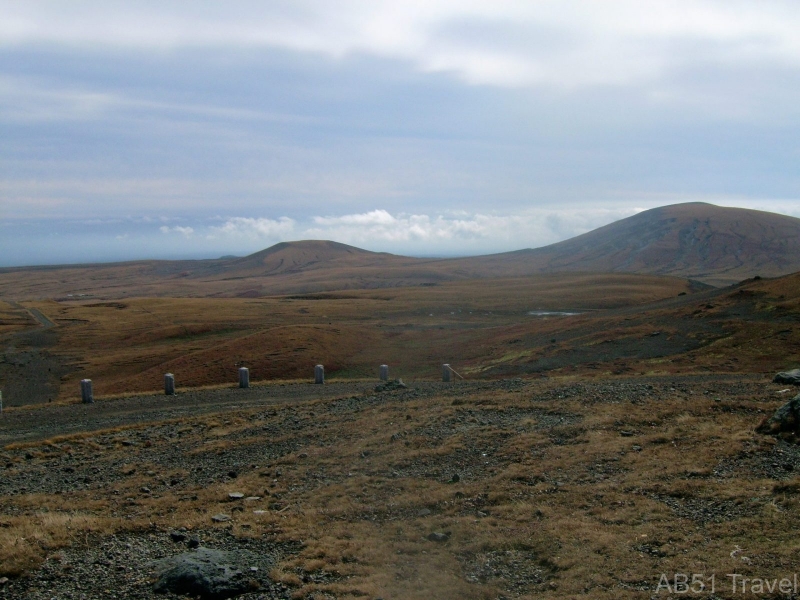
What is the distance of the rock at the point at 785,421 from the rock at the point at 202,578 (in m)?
9.79

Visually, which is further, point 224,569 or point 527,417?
point 527,417

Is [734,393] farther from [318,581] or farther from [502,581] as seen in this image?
[318,581]

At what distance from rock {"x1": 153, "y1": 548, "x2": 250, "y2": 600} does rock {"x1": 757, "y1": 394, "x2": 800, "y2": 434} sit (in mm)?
9787

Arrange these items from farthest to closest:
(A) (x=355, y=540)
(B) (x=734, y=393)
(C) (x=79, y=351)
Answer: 1. (C) (x=79, y=351)
2. (B) (x=734, y=393)
3. (A) (x=355, y=540)

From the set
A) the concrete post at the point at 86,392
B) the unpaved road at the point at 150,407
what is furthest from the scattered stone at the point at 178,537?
the concrete post at the point at 86,392

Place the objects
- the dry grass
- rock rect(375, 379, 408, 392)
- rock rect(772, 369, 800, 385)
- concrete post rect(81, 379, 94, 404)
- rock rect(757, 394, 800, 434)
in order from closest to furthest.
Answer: the dry grass, rock rect(757, 394, 800, 434), rock rect(772, 369, 800, 385), rock rect(375, 379, 408, 392), concrete post rect(81, 379, 94, 404)

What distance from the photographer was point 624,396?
16.1 m

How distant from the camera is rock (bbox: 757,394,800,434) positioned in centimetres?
1088

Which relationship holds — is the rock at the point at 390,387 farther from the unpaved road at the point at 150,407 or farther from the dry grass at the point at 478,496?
the dry grass at the point at 478,496

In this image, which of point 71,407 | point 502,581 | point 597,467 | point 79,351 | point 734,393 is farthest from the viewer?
point 79,351

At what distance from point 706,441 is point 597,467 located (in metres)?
2.37

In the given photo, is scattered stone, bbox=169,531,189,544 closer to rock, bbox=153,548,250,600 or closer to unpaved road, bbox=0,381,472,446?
rock, bbox=153,548,250,600

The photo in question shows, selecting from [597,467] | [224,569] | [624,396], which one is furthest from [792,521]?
[624,396]

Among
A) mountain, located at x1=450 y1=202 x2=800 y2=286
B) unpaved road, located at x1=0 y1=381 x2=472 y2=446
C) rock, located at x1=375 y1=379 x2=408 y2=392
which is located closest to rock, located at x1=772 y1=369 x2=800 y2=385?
unpaved road, located at x1=0 y1=381 x2=472 y2=446
